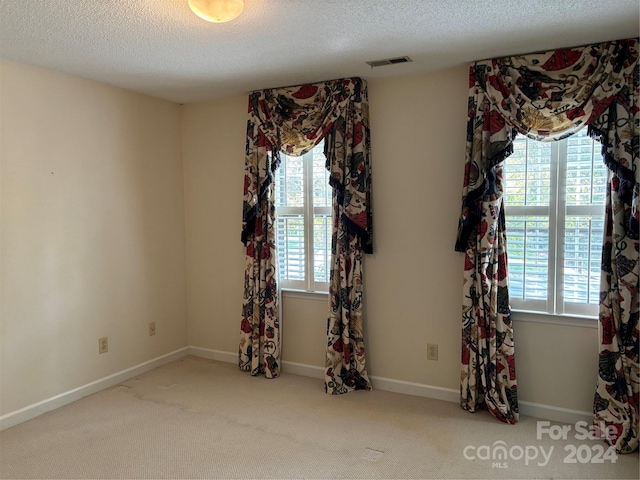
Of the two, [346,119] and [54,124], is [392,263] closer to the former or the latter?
[346,119]

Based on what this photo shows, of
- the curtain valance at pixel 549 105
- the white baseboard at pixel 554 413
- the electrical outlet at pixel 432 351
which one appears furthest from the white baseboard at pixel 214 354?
the white baseboard at pixel 554 413

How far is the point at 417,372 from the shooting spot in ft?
11.0

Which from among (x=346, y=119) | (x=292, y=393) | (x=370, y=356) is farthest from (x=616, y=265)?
(x=292, y=393)

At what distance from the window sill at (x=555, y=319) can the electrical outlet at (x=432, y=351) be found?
57cm

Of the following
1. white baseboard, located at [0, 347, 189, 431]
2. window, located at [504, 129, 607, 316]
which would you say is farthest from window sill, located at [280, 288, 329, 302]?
window, located at [504, 129, 607, 316]

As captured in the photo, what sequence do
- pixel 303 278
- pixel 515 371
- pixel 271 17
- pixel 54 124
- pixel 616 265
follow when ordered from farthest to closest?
pixel 303 278 → pixel 54 124 → pixel 515 371 → pixel 616 265 → pixel 271 17

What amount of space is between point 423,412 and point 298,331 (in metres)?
1.19

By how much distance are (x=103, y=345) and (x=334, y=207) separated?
2054 millimetres

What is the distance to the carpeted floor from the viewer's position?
2422 mm

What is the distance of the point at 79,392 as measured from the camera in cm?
334

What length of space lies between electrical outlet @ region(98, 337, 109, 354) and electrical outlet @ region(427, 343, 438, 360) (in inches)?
95.6

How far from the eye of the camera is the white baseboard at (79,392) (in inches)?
116

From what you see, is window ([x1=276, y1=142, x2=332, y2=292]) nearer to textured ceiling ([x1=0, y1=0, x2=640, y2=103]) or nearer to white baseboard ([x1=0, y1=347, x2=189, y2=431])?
textured ceiling ([x1=0, y1=0, x2=640, y2=103])

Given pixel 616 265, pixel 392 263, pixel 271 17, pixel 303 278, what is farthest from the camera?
pixel 303 278
